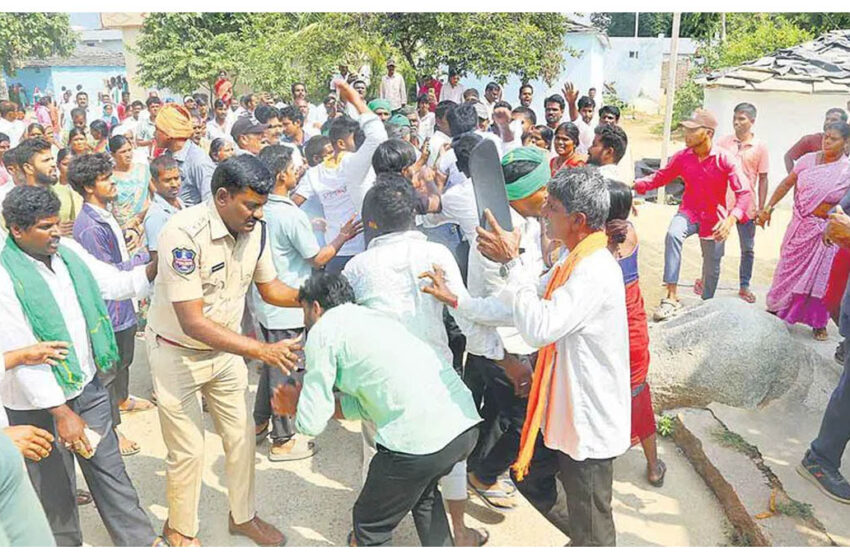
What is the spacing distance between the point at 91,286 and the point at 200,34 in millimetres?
18820

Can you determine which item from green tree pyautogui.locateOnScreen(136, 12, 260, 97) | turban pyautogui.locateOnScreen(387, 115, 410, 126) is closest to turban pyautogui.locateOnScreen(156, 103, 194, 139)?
turban pyautogui.locateOnScreen(387, 115, 410, 126)

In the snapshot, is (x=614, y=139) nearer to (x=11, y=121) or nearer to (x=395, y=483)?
(x=395, y=483)

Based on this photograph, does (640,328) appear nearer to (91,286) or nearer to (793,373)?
(793,373)

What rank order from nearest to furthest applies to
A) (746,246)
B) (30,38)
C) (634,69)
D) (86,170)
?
(86,170) < (746,246) < (30,38) < (634,69)

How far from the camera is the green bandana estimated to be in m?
2.58

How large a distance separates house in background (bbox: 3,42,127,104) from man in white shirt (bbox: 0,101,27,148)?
74.7ft

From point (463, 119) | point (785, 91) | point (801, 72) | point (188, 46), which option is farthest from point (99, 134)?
point (188, 46)

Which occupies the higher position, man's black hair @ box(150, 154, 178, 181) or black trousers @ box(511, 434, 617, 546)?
man's black hair @ box(150, 154, 178, 181)

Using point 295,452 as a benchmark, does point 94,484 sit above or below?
above

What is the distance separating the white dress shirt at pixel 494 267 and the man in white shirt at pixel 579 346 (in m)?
0.44

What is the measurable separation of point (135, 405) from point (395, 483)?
2672 millimetres

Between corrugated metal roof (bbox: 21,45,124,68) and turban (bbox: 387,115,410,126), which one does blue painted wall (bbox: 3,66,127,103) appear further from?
turban (bbox: 387,115,410,126)

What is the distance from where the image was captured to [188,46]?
1973cm

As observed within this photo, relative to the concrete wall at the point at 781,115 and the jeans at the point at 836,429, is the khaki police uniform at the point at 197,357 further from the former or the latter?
the concrete wall at the point at 781,115
